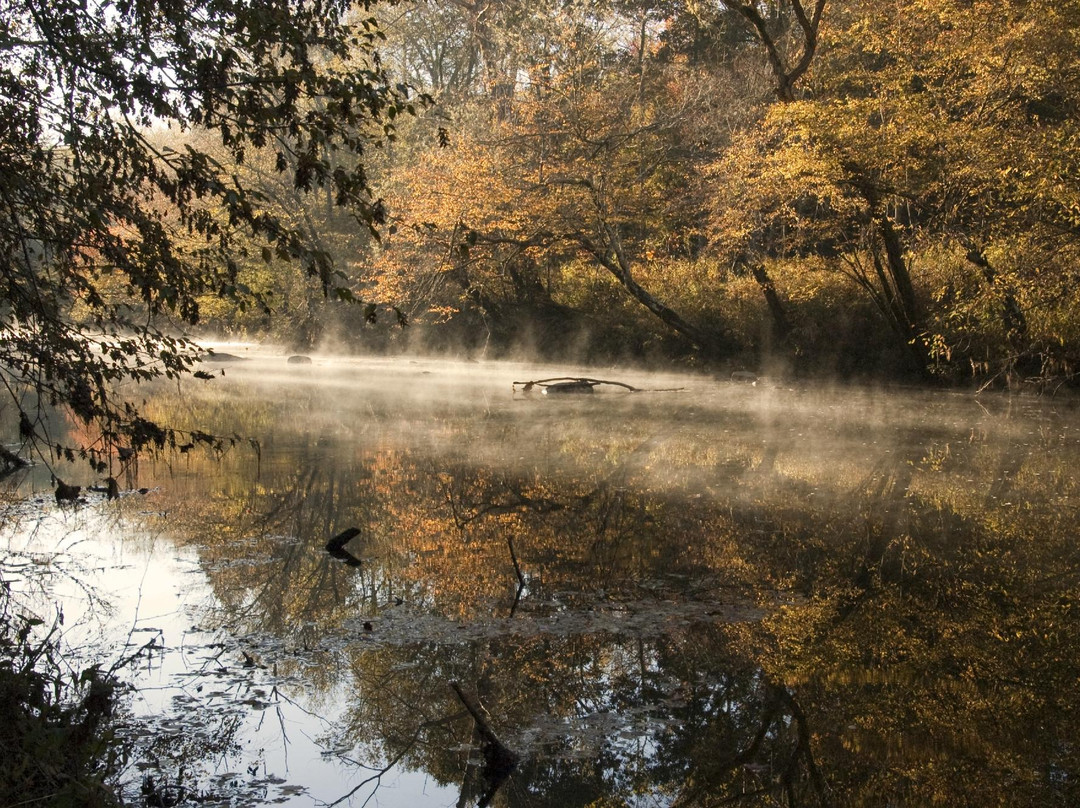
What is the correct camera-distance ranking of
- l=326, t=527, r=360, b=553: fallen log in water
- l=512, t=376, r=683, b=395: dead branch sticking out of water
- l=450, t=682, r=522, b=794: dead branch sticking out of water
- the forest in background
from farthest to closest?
l=512, t=376, r=683, b=395: dead branch sticking out of water
the forest in background
l=326, t=527, r=360, b=553: fallen log in water
l=450, t=682, r=522, b=794: dead branch sticking out of water

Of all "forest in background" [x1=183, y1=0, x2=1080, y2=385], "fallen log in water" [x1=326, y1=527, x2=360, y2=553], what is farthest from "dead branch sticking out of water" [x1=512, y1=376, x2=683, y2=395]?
"fallen log in water" [x1=326, y1=527, x2=360, y2=553]

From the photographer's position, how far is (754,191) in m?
20.7

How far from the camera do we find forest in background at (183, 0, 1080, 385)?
16.8 m

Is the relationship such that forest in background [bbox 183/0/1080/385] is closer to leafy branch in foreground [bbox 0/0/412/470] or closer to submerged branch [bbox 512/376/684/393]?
submerged branch [bbox 512/376/684/393]

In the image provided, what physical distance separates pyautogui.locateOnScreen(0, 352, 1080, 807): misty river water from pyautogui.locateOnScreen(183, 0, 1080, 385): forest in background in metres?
5.34

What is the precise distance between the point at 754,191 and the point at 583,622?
1566 centimetres

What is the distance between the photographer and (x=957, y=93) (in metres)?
17.8

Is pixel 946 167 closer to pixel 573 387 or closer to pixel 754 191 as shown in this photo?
pixel 754 191

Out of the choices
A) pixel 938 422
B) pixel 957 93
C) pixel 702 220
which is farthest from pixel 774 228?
pixel 938 422

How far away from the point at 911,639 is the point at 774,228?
18842mm

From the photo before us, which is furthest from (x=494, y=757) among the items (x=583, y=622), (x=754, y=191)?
(x=754, y=191)

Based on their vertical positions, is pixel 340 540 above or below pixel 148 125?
below

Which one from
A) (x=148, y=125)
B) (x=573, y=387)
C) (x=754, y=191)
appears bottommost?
(x=573, y=387)

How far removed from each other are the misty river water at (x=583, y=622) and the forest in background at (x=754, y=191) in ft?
17.5
